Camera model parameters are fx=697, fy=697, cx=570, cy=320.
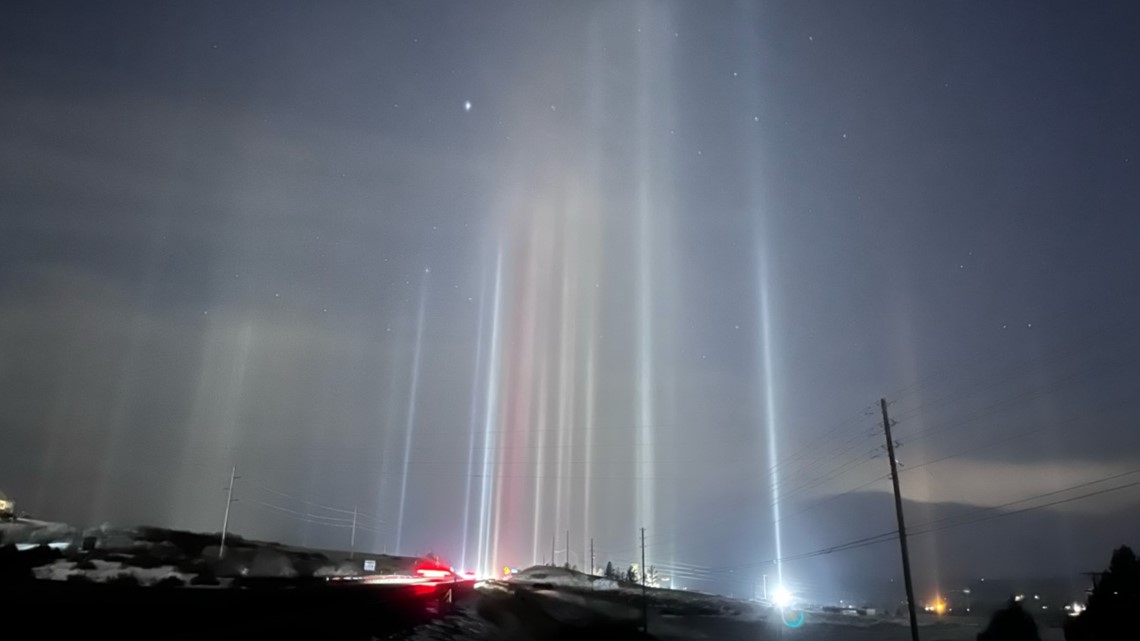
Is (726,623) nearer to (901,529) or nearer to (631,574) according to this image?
(901,529)

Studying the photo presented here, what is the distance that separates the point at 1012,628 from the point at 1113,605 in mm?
9547

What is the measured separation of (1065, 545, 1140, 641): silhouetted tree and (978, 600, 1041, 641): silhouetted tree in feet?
14.4

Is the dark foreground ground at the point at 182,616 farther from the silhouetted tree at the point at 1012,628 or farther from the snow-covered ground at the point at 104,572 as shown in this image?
the silhouetted tree at the point at 1012,628

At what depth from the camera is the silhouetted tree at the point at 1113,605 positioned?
181 feet

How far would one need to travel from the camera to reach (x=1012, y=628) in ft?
182

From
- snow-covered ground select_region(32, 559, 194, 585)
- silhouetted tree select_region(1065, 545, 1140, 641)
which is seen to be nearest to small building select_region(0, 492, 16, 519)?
snow-covered ground select_region(32, 559, 194, 585)

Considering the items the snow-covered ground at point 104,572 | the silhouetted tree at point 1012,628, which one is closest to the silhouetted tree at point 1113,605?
the silhouetted tree at point 1012,628

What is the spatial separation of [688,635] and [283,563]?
6177 centimetres

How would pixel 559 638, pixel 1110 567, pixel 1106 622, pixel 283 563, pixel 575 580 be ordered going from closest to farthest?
pixel 559 638, pixel 1106 622, pixel 1110 567, pixel 283 563, pixel 575 580

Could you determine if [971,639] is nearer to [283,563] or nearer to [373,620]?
[373,620]

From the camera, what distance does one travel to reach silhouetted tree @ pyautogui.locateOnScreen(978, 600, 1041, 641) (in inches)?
2169

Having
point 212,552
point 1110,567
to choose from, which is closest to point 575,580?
point 212,552

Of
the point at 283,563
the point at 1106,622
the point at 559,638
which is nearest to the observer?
the point at 559,638

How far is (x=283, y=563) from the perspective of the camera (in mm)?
99188
